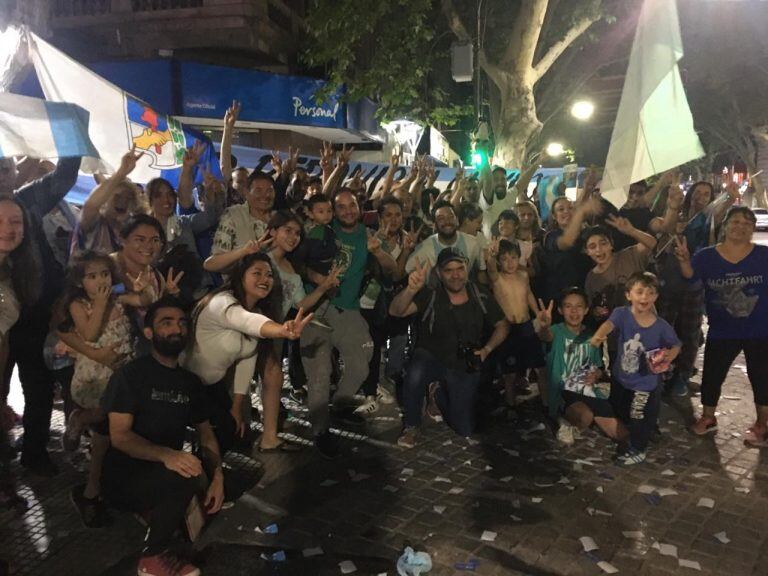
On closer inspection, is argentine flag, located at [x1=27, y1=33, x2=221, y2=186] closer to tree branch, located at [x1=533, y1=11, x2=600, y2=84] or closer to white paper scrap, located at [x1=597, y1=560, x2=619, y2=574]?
white paper scrap, located at [x1=597, y1=560, x2=619, y2=574]

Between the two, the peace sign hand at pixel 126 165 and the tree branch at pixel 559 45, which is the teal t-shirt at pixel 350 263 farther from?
the tree branch at pixel 559 45

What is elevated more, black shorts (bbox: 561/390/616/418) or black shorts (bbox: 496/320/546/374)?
black shorts (bbox: 496/320/546/374)

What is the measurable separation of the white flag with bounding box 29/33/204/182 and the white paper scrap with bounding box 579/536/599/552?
4.35 metres

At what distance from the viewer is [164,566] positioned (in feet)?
10.6

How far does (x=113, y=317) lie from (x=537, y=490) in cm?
314

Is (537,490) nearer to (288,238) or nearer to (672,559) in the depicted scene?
(672,559)

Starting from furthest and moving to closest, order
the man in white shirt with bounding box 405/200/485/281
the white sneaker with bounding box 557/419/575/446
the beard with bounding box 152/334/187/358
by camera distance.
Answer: the man in white shirt with bounding box 405/200/485/281, the white sneaker with bounding box 557/419/575/446, the beard with bounding box 152/334/187/358

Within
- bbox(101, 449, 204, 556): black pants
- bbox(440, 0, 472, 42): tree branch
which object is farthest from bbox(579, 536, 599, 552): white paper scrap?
bbox(440, 0, 472, 42): tree branch

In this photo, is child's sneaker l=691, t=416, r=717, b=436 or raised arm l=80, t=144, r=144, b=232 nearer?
raised arm l=80, t=144, r=144, b=232

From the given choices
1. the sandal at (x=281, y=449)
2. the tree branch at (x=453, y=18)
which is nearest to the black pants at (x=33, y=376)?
the sandal at (x=281, y=449)

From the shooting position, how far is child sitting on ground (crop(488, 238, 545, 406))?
5.69m

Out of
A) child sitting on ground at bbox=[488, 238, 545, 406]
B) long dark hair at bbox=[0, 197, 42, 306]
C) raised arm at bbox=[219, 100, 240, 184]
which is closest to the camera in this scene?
long dark hair at bbox=[0, 197, 42, 306]

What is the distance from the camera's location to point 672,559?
355 centimetres

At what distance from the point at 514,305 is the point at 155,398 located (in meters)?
3.34
